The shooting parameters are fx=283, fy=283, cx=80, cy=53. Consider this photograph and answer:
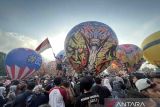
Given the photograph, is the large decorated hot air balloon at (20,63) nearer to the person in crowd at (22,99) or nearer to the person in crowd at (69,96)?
the person in crowd at (22,99)

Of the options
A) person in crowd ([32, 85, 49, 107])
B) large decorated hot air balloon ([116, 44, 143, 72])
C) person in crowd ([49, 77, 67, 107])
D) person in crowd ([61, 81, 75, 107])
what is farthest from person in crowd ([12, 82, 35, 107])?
large decorated hot air balloon ([116, 44, 143, 72])

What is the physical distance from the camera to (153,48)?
16703 mm

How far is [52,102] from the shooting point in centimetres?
728

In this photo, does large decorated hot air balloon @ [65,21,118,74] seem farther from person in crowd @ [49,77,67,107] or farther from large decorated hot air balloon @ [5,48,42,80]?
person in crowd @ [49,77,67,107]

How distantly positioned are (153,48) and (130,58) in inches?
502

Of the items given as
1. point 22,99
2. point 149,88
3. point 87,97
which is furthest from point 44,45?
point 149,88

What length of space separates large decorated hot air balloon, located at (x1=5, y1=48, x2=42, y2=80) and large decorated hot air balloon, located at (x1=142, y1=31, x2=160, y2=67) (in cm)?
755

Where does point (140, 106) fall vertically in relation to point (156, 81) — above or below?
below

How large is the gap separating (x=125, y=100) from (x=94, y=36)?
11052 millimetres

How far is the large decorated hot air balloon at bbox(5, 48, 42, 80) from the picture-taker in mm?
18219

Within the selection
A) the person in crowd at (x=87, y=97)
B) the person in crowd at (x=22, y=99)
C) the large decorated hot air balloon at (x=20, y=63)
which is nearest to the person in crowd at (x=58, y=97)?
the person in crowd at (x=22, y=99)

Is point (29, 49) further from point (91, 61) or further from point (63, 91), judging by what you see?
point (63, 91)

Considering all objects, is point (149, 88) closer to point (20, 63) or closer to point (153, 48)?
point (153, 48)

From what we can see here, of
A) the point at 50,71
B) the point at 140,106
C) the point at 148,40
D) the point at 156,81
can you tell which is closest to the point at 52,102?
the point at 156,81
